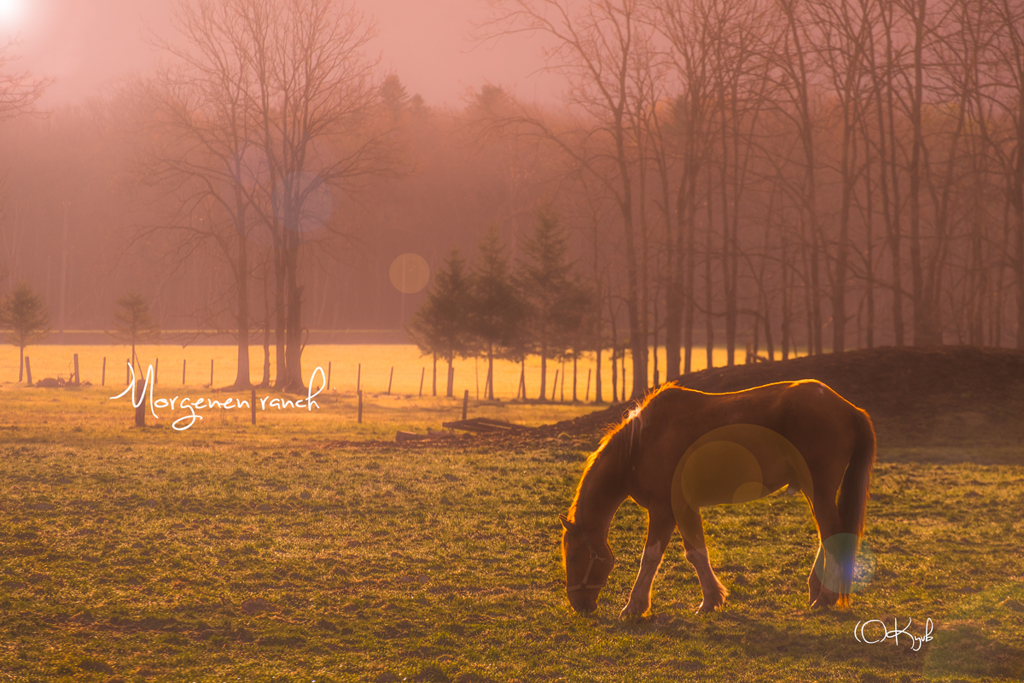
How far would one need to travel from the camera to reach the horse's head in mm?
5414

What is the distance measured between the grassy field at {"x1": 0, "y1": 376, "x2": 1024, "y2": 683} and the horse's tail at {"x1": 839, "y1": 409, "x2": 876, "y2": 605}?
0.72 metres

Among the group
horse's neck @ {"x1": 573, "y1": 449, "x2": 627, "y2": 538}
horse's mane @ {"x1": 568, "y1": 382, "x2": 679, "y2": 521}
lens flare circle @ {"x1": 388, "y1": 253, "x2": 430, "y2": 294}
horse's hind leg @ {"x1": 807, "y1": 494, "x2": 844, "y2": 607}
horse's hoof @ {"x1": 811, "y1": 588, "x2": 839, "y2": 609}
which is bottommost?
horse's hoof @ {"x1": 811, "y1": 588, "x2": 839, "y2": 609}

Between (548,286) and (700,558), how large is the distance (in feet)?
123

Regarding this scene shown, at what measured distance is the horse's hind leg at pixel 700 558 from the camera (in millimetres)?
5598

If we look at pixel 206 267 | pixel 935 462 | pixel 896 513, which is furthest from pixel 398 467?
pixel 206 267

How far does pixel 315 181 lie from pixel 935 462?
2955 centimetres

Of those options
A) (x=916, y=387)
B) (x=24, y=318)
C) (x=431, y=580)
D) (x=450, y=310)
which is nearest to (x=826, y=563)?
(x=431, y=580)

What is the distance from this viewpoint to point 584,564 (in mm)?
5484

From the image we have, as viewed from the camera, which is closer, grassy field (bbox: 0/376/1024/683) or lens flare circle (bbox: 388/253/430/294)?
grassy field (bbox: 0/376/1024/683)

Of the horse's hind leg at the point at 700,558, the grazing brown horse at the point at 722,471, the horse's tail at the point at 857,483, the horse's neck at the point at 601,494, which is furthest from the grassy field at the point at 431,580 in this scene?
the horse's neck at the point at 601,494

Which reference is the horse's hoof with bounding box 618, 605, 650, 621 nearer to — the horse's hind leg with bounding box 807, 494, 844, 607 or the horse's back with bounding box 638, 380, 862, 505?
the horse's back with bounding box 638, 380, 862, 505
